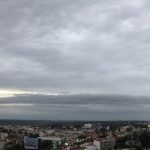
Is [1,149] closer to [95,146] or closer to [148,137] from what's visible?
[95,146]

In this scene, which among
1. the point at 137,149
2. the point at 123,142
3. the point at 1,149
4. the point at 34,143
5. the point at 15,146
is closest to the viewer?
the point at 34,143

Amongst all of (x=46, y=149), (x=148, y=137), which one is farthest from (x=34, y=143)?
(x=148, y=137)

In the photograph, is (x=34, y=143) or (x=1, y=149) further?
(x=1, y=149)

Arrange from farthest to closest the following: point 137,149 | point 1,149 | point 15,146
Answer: point 1,149 < point 15,146 < point 137,149

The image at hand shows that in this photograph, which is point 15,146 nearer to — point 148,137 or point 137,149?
point 137,149

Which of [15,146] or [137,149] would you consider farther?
[15,146]

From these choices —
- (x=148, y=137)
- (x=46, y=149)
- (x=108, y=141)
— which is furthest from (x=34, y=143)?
(x=148, y=137)

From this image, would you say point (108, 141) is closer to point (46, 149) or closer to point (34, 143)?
point (46, 149)

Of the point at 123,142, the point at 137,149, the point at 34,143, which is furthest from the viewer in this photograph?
the point at 123,142

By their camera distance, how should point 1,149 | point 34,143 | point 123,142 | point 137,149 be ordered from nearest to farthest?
point 34,143 → point 137,149 → point 1,149 → point 123,142

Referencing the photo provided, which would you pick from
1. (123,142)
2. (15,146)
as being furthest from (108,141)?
(15,146)
